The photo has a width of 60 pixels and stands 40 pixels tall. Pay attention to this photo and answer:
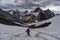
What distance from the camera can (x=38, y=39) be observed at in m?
11.7

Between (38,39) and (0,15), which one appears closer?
(38,39)

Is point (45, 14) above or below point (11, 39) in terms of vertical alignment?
above

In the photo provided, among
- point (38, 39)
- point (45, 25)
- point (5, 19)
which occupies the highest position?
point (5, 19)

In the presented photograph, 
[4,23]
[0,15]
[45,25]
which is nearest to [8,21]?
[4,23]

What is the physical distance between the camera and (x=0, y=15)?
19.1m

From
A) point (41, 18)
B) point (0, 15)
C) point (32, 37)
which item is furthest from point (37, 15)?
point (32, 37)

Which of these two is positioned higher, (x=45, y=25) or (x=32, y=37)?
(x=45, y=25)

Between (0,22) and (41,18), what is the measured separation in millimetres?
8766

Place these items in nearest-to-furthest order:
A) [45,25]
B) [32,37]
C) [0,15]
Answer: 1. [32,37]
2. [45,25]
3. [0,15]

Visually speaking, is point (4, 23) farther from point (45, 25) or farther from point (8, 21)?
point (45, 25)

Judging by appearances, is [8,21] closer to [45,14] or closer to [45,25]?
[45,25]

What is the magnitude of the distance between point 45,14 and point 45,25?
27.8 ft

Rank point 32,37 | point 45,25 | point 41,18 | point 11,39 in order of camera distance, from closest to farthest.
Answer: point 11,39 → point 32,37 → point 45,25 → point 41,18

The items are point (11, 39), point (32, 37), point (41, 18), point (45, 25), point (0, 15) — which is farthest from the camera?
point (41, 18)
